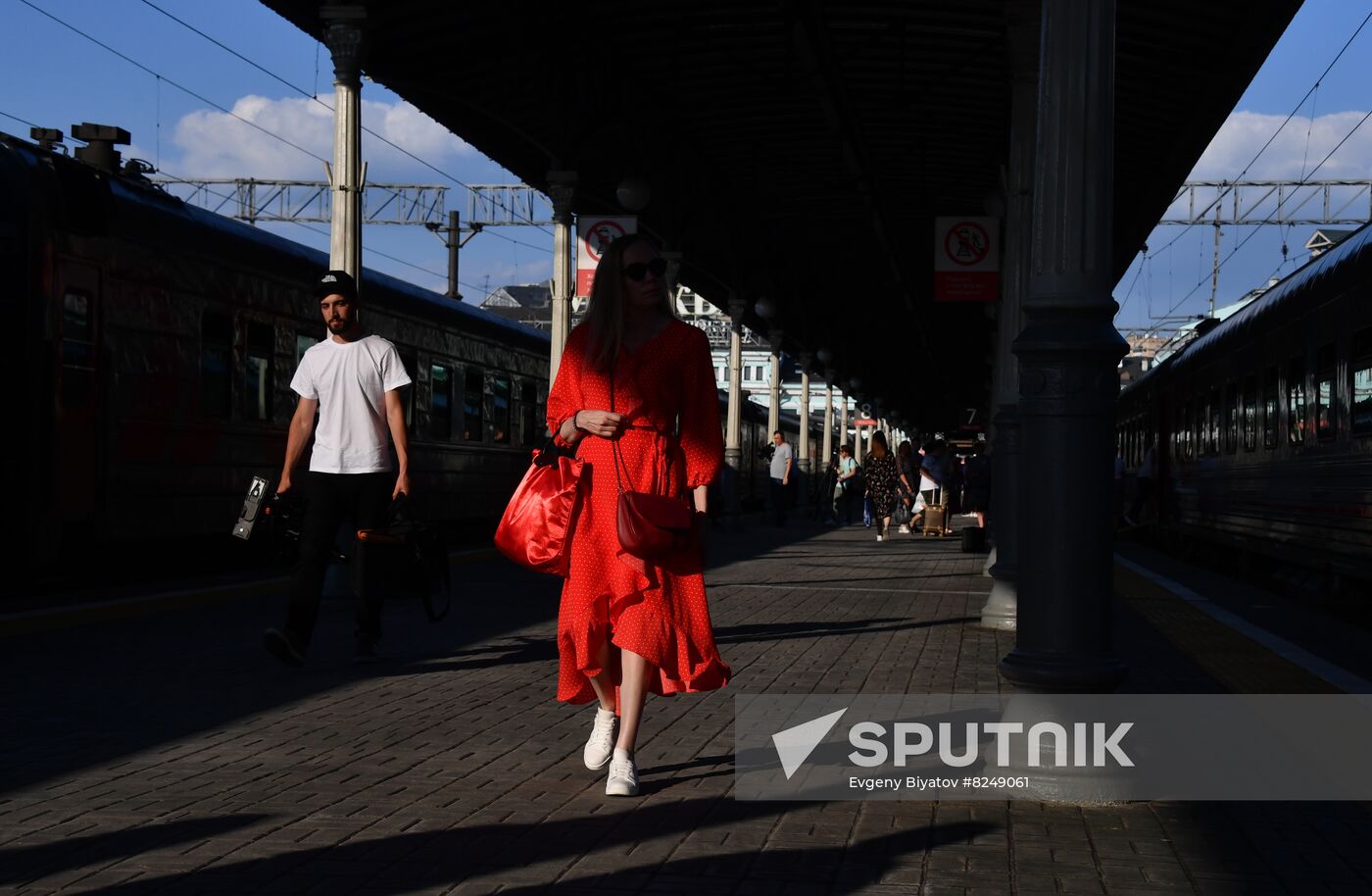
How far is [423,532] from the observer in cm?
890

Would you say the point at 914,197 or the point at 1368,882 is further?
the point at 914,197

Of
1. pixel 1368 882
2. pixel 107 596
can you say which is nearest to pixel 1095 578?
pixel 1368 882

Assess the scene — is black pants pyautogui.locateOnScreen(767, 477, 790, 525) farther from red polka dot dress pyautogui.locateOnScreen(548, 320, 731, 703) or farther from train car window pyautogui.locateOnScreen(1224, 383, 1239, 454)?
red polka dot dress pyautogui.locateOnScreen(548, 320, 731, 703)

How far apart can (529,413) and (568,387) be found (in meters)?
19.3

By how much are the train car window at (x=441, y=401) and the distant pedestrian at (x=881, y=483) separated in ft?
28.9

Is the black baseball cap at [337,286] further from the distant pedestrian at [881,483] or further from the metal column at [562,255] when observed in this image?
the distant pedestrian at [881,483]

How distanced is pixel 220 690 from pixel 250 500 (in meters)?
1.34

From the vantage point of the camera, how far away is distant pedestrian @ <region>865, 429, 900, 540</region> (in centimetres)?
2778

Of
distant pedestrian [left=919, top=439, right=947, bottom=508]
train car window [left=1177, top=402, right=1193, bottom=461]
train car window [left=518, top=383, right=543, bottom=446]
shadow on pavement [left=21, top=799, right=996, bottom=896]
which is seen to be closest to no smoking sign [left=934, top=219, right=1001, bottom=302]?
train car window [left=1177, top=402, right=1193, bottom=461]

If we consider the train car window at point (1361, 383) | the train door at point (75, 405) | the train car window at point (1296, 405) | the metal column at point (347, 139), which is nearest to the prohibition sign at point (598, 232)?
the metal column at point (347, 139)

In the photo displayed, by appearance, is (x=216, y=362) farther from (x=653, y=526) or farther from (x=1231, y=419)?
(x=1231, y=419)

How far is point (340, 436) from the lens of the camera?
8547 millimetres

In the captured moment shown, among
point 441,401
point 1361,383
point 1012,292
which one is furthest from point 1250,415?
point 441,401

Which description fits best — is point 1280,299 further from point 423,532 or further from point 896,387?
point 896,387
